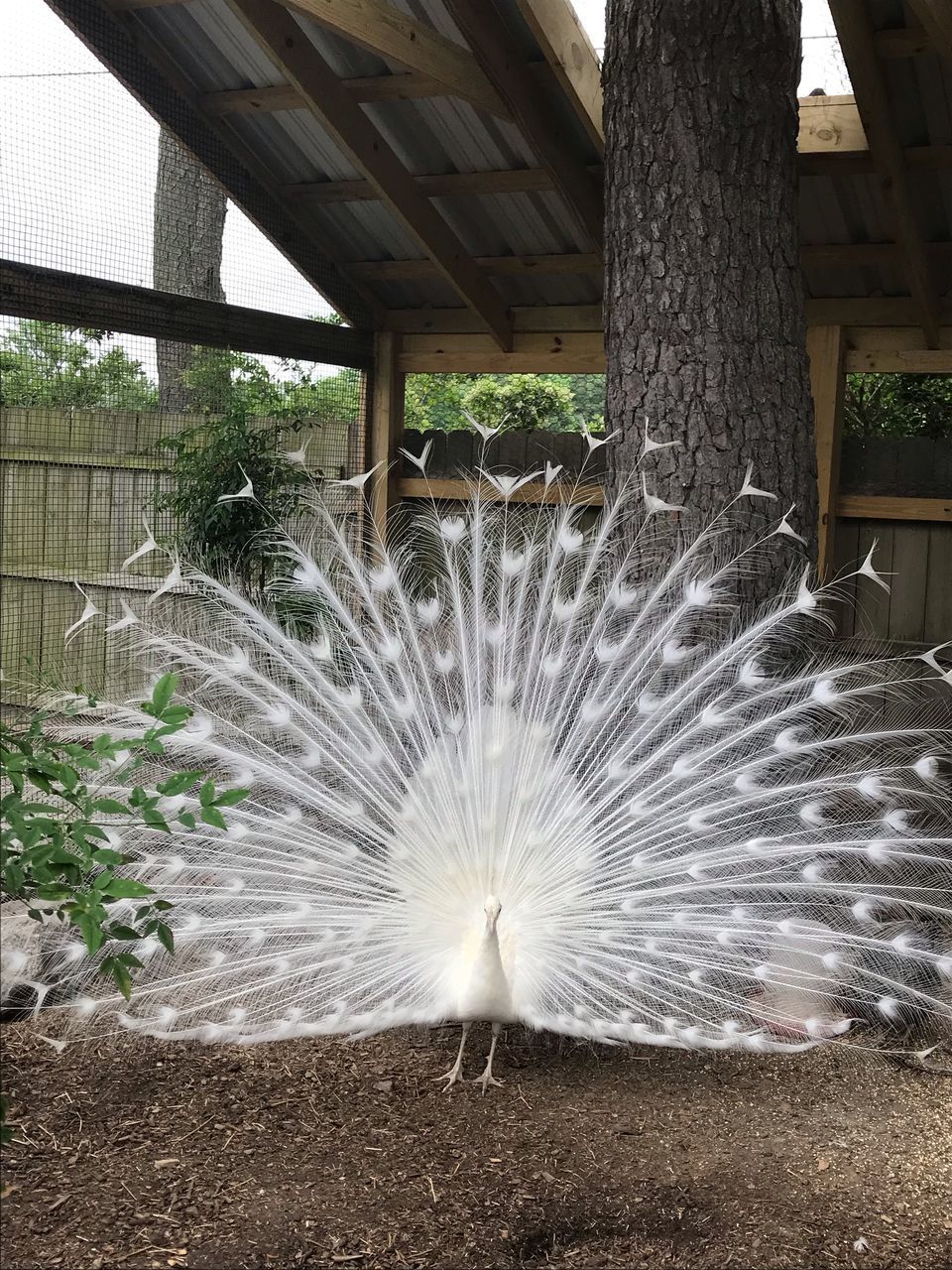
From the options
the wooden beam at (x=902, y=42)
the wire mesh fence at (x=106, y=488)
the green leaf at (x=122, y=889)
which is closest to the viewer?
the green leaf at (x=122, y=889)

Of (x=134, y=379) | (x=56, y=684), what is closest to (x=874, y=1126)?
(x=56, y=684)

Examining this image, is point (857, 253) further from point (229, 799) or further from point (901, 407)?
point (229, 799)

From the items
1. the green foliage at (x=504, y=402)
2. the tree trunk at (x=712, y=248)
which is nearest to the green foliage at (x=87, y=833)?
the tree trunk at (x=712, y=248)

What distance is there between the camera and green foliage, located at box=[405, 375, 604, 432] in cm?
923

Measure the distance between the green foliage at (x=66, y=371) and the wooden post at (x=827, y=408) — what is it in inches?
129

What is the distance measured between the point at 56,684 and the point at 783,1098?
12.0 feet

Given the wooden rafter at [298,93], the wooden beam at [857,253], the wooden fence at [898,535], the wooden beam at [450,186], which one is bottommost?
the wooden fence at [898,535]

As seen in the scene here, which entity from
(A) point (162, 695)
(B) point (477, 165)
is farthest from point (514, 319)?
(A) point (162, 695)

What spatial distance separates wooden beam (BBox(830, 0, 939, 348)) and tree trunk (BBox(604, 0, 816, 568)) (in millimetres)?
300

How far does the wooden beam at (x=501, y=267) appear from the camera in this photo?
631cm

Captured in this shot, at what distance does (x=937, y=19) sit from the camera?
4.11 m

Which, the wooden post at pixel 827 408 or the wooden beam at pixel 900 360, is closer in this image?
the wooden beam at pixel 900 360

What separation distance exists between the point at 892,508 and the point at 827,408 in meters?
0.58

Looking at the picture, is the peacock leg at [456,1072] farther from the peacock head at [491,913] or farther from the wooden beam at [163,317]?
the wooden beam at [163,317]
